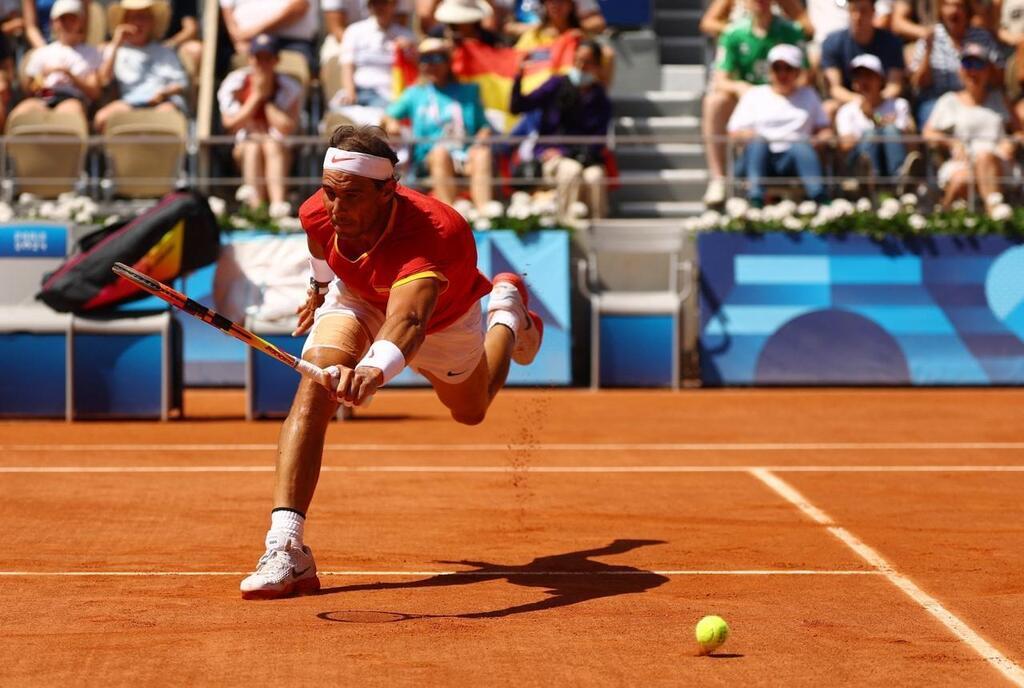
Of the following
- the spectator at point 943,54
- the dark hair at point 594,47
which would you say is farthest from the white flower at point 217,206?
the spectator at point 943,54

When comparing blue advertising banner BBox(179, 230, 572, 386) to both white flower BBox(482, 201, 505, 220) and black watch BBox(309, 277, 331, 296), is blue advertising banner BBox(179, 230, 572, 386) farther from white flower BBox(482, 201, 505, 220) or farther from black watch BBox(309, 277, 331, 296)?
black watch BBox(309, 277, 331, 296)

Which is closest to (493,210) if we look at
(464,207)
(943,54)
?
(464,207)

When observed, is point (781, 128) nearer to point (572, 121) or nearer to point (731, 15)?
point (572, 121)

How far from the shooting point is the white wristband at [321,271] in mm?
7770

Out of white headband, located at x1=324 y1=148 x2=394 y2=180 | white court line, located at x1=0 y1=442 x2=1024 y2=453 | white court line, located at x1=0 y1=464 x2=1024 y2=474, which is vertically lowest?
white court line, located at x1=0 y1=442 x2=1024 y2=453

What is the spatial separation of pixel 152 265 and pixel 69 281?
692 mm

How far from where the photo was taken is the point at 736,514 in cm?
930

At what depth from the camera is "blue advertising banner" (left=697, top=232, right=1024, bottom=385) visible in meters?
16.9

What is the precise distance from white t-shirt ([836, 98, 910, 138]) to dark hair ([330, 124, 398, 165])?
11185mm

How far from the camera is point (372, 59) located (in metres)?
17.8

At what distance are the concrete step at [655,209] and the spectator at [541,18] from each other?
1.89 m

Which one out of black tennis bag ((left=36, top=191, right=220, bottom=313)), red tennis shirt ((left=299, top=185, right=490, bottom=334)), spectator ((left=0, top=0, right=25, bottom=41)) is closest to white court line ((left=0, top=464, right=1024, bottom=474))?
black tennis bag ((left=36, top=191, right=220, bottom=313))

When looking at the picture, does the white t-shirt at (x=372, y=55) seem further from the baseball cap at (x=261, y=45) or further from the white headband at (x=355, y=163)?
the white headband at (x=355, y=163)

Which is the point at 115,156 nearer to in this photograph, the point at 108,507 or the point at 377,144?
the point at 108,507
